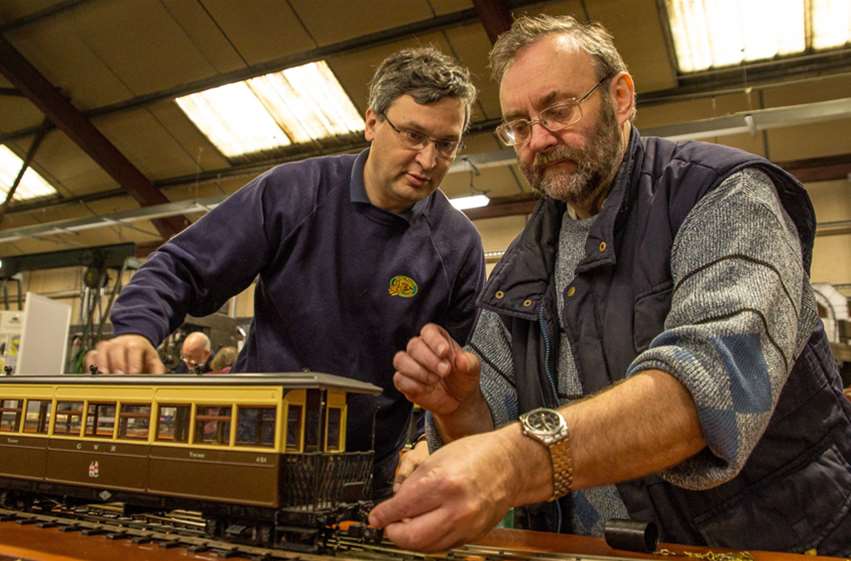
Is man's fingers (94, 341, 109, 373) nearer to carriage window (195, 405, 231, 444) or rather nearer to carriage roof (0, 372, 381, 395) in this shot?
carriage roof (0, 372, 381, 395)

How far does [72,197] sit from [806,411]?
526 inches

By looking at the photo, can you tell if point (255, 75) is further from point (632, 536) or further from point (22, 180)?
point (632, 536)

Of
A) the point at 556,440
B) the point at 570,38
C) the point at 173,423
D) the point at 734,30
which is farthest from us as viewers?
the point at 734,30

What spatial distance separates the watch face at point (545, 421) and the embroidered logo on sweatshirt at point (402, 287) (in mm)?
1433

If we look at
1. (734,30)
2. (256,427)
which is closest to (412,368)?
(256,427)

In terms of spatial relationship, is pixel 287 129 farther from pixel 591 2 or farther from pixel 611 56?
pixel 611 56

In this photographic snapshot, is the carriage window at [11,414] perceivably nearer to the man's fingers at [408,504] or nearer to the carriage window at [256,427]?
the carriage window at [256,427]

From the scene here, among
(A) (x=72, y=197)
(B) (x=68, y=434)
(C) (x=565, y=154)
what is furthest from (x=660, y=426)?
(A) (x=72, y=197)

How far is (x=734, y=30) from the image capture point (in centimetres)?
714

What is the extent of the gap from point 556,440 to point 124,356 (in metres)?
1.54

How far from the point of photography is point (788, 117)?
6.50 meters

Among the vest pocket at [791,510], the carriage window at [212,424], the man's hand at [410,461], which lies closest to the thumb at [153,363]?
the carriage window at [212,424]

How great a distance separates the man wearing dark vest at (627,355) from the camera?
4.07 feet

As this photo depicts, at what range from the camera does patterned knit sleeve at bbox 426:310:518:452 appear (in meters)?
2.15
